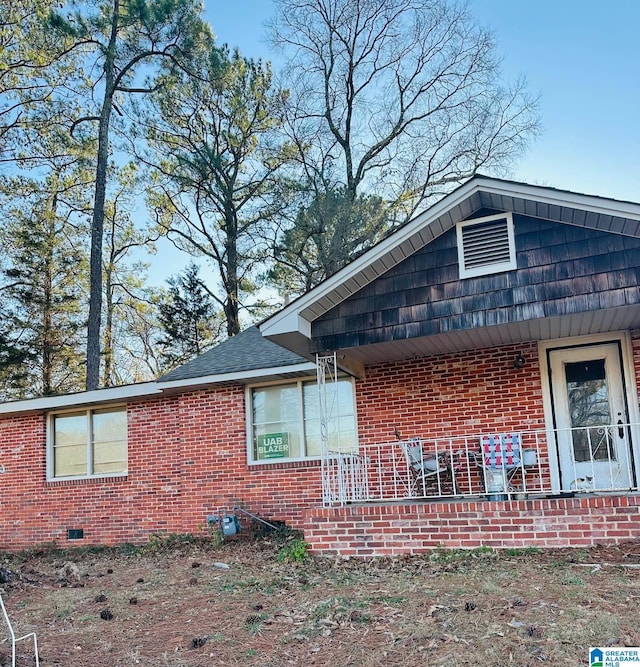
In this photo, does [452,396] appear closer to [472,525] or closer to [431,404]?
[431,404]

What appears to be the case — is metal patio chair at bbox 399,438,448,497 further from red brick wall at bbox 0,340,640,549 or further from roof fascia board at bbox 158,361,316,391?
roof fascia board at bbox 158,361,316,391

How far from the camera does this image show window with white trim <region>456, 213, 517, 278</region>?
7.96m

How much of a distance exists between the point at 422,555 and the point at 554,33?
32.1 ft

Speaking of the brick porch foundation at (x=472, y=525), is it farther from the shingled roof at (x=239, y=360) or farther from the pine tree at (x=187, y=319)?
the pine tree at (x=187, y=319)

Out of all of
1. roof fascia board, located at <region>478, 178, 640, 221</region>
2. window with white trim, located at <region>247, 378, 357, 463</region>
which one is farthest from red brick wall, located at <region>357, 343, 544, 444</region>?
roof fascia board, located at <region>478, 178, 640, 221</region>

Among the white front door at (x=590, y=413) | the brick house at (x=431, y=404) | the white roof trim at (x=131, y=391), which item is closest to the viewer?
the brick house at (x=431, y=404)

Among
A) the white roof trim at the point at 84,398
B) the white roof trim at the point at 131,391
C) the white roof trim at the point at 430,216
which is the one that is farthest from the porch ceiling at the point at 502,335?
the white roof trim at the point at 84,398

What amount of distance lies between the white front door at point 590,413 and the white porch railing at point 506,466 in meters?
0.01

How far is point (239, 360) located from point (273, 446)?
1615mm

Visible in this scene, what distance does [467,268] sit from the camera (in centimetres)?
811

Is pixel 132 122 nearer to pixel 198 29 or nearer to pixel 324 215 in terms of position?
pixel 198 29

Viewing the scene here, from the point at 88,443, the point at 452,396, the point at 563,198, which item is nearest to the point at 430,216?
the point at 563,198

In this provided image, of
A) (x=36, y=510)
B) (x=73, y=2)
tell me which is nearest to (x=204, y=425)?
(x=36, y=510)

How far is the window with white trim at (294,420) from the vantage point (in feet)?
34.2
